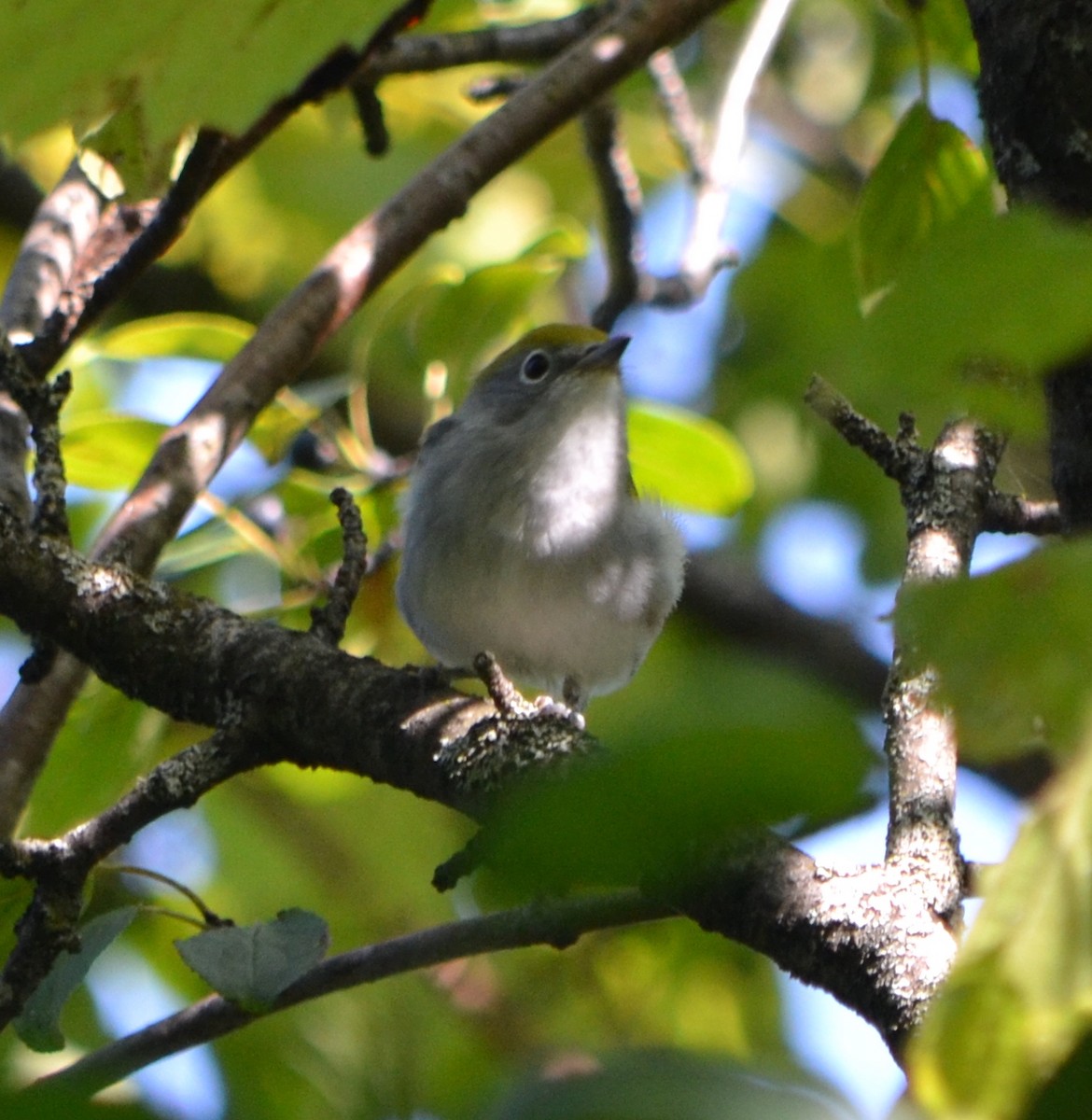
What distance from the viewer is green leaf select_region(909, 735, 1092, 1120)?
0.65m

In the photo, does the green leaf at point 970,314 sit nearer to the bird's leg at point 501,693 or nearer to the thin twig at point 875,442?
the bird's leg at point 501,693

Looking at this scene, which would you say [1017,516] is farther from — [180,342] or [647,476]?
[180,342]

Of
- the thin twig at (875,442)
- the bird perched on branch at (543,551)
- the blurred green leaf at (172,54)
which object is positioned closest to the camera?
the blurred green leaf at (172,54)

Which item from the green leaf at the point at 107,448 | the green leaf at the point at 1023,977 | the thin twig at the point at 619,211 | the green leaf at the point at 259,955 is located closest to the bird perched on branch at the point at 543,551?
the thin twig at the point at 619,211

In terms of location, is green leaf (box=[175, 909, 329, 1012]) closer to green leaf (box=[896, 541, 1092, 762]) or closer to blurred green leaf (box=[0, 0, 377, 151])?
blurred green leaf (box=[0, 0, 377, 151])

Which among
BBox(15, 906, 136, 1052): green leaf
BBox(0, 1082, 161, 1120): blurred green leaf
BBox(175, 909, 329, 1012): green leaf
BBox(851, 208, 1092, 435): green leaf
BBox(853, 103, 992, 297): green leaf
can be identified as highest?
BBox(851, 208, 1092, 435): green leaf

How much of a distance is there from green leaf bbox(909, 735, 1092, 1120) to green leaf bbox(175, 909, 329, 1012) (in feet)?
3.91

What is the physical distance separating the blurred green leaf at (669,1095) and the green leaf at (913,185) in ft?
5.73

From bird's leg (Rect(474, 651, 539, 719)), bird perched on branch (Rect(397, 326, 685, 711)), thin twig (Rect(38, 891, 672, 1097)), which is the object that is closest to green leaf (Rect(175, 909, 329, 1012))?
thin twig (Rect(38, 891, 672, 1097))

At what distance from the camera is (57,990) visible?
1862 millimetres

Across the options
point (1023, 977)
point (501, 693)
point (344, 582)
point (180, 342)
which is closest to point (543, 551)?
point (180, 342)

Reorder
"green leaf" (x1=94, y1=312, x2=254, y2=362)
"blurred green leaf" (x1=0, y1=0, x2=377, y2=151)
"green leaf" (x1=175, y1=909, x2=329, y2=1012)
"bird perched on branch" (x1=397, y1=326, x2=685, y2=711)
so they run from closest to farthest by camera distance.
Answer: "blurred green leaf" (x1=0, y1=0, x2=377, y2=151), "green leaf" (x1=175, y1=909, x2=329, y2=1012), "green leaf" (x1=94, y1=312, x2=254, y2=362), "bird perched on branch" (x1=397, y1=326, x2=685, y2=711)

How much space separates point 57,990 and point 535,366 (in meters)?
3.09

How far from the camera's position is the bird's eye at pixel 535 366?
15.1 ft
